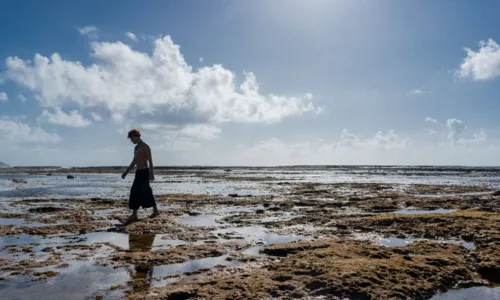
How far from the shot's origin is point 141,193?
11.4 metres

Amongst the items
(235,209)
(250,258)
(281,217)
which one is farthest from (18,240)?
(235,209)

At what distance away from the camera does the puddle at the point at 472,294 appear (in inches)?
206

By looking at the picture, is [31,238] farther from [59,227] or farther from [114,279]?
[114,279]

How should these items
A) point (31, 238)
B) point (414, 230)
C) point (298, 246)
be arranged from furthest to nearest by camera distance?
point (414, 230) < point (31, 238) < point (298, 246)

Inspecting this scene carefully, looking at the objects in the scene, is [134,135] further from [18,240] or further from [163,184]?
[163,184]

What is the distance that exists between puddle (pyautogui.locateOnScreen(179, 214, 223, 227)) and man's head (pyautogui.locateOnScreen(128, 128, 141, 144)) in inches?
114

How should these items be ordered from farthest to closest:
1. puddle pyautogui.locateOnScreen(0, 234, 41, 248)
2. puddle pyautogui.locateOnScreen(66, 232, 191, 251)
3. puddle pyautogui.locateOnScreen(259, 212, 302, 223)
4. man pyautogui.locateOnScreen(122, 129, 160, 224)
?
puddle pyautogui.locateOnScreen(259, 212, 302, 223)
man pyautogui.locateOnScreen(122, 129, 160, 224)
puddle pyautogui.locateOnScreen(0, 234, 41, 248)
puddle pyautogui.locateOnScreen(66, 232, 191, 251)

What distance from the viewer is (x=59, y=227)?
33.1 ft

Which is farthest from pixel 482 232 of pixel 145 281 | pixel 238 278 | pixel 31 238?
pixel 31 238

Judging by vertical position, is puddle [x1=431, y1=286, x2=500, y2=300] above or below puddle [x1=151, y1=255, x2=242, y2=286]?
below

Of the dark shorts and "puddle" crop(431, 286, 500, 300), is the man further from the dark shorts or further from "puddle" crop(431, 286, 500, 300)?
"puddle" crop(431, 286, 500, 300)

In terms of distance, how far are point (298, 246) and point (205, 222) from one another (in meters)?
4.69

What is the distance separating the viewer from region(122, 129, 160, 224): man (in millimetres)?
11344

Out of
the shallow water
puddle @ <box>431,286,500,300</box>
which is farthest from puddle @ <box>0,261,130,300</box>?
the shallow water
